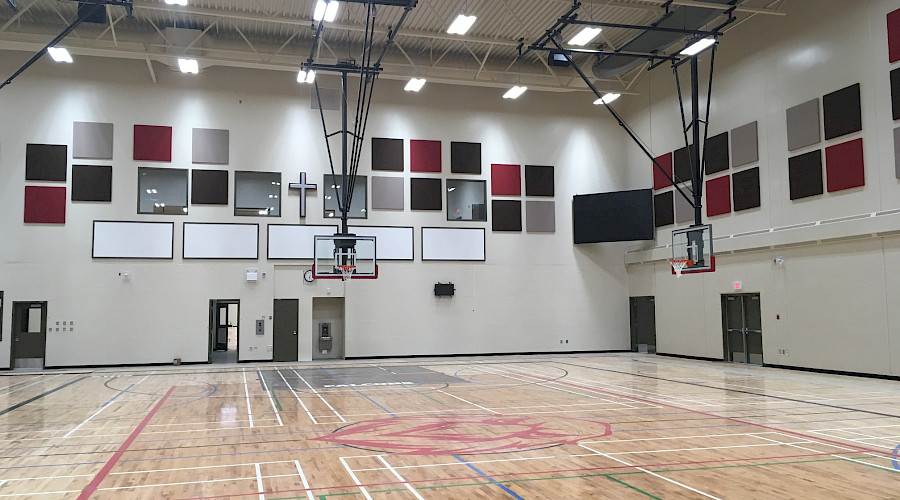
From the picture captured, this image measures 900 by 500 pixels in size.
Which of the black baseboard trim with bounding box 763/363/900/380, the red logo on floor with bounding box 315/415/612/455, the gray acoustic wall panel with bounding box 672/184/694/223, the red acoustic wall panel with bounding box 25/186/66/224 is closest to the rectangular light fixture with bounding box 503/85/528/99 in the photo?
the gray acoustic wall panel with bounding box 672/184/694/223

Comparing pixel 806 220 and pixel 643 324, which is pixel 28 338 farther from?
pixel 806 220

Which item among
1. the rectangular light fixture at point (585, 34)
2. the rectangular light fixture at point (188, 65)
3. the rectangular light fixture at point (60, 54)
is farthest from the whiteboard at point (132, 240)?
the rectangular light fixture at point (585, 34)

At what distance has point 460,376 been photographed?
20547 mm

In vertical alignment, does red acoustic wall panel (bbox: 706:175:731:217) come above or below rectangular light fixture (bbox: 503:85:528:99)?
below

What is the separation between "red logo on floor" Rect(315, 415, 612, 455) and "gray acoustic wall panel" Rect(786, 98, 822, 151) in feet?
45.9

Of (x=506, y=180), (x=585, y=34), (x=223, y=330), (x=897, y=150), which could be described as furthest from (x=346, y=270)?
(x=897, y=150)

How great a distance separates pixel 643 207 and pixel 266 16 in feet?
54.8

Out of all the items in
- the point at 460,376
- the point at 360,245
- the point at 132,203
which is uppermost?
the point at 132,203

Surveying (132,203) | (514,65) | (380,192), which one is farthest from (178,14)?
(514,65)

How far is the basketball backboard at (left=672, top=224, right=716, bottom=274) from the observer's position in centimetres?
1997

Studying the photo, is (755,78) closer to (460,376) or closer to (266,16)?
(460,376)

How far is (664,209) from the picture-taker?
28031 millimetres

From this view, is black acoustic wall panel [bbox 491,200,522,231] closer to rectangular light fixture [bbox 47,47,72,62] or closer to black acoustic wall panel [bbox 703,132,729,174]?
black acoustic wall panel [bbox 703,132,729,174]

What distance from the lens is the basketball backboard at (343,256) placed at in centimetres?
2186
